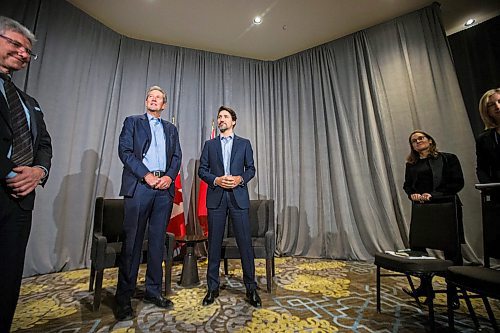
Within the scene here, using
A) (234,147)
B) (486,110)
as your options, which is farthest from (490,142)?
(234,147)

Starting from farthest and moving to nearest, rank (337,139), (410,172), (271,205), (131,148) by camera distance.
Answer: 1. (337,139)
2. (271,205)
3. (410,172)
4. (131,148)

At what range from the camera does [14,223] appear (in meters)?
1.12

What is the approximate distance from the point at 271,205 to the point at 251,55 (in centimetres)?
315

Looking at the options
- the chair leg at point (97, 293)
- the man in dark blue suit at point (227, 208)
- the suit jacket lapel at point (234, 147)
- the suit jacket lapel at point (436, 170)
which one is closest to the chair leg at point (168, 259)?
the man in dark blue suit at point (227, 208)

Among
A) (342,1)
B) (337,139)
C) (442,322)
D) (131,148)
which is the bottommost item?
(442,322)

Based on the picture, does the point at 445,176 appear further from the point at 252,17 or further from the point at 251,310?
the point at 252,17

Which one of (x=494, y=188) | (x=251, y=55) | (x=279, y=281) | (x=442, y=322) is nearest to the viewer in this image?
(x=494, y=188)

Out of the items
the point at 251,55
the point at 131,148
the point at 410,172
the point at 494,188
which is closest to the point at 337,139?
the point at 410,172

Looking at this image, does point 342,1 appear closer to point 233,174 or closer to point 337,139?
point 337,139

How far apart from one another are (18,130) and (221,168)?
1429 mm

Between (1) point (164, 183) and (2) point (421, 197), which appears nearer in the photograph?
(1) point (164, 183)

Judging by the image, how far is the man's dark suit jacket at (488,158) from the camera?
73.7 inches

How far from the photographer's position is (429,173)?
238 cm

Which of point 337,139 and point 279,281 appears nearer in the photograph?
point 279,281
